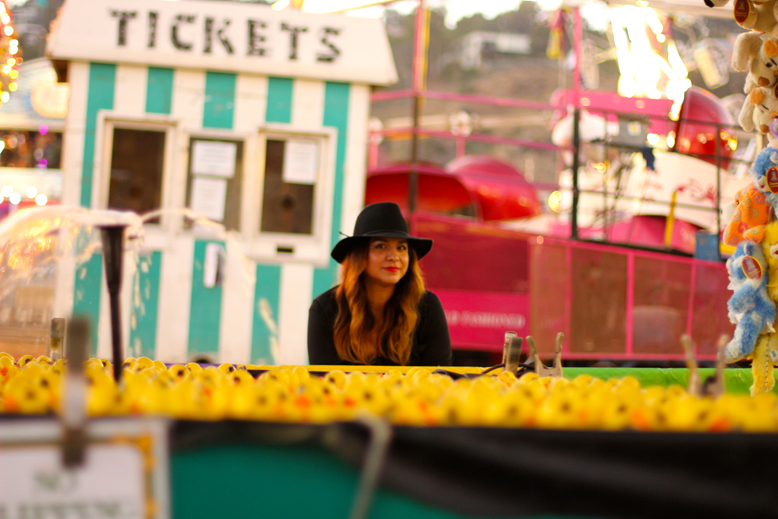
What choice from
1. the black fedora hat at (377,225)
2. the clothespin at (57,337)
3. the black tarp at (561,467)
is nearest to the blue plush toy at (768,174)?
the black fedora hat at (377,225)

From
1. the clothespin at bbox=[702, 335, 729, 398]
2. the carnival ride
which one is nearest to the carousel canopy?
the carnival ride

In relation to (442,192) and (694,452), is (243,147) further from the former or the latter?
(694,452)

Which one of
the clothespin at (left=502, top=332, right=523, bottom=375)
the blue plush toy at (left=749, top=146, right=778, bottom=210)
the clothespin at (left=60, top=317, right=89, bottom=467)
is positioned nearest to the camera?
the clothespin at (left=60, top=317, right=89, bottom=467)

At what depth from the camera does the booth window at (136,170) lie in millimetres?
5117

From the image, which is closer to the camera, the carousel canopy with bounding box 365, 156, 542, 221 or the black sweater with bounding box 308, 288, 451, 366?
the black sweater with bounding box 308, 288, 451, 366

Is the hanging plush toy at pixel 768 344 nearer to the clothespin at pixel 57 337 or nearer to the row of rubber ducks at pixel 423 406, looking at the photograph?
the row of rubber ducks at pixel 423 406

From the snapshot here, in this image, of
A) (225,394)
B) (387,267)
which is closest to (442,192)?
(387,267)

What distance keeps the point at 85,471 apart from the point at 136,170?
14.2 ft

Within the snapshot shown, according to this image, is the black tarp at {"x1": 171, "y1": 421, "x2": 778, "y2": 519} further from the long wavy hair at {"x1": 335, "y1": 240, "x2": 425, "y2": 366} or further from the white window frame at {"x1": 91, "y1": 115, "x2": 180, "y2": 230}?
the white window frame at {"x1": 91, "y1": 115, "x2": 180, "y2": 230}

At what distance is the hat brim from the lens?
9.84ft

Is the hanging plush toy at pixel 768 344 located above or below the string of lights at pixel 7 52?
below

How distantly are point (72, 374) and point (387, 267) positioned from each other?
201 cm

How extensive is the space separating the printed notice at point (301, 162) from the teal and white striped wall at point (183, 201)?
15cm

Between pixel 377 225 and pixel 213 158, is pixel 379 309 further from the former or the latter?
pixel 213 158
